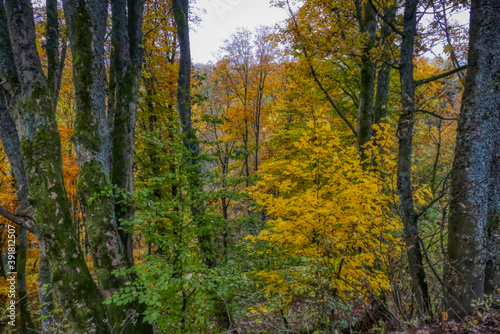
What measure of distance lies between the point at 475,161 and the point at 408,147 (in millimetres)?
927

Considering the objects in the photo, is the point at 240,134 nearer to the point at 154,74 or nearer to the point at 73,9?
the point at 154,74

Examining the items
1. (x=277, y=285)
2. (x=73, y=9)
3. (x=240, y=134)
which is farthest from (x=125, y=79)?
(x=240, y=134)

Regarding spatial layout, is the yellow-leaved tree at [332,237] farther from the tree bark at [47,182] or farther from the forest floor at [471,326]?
the tree bark at [47,182]

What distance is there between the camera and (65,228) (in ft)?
11.5

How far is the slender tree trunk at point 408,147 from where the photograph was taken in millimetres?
3342

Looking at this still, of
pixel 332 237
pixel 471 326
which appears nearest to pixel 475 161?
pixel 471 326

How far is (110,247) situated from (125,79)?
297 cm

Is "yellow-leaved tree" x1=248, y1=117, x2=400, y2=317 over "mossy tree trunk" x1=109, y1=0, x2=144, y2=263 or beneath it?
beneath

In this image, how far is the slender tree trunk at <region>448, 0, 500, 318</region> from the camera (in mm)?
2645

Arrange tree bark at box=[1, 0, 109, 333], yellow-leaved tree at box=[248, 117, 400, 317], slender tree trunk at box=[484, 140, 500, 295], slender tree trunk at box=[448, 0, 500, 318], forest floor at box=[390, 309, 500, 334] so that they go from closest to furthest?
forest floor at box=[390, 309, 500, 334] → slender tree trunk at box=[448, 0, 500, 318] → slender tree trunk at box=[484, 140, 500, 295] → tree bark at box=[1, 0, 109, 333] → yellow-leaved tree at box=[248, 117, 400, 317]

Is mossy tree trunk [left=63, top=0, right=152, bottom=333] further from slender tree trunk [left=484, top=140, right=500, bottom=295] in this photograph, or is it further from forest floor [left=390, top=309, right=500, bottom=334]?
slender tree trunk [left=484, top=140, right=500, bottom=295]

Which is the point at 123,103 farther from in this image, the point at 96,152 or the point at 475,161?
the point at 475,161

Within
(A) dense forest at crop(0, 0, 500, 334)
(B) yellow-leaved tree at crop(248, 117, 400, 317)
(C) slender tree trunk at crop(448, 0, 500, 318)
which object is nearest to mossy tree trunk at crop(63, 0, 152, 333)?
(A) dense forest at crop(0, 0, 500, 334)

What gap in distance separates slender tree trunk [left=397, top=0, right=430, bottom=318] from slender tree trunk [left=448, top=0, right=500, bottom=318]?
597mm
